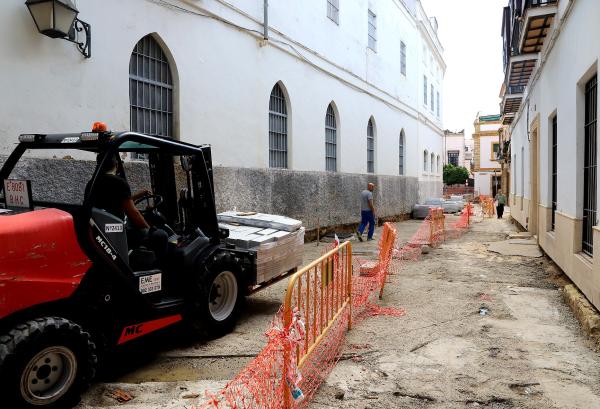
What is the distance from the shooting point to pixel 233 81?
10.6 metres

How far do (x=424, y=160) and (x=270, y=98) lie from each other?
17.8 metres

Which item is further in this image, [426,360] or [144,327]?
[426,360]

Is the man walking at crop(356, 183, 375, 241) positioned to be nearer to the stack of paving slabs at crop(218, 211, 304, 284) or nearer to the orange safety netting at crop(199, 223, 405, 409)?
the orange safety netting at crop(199, 223, 405, 409)

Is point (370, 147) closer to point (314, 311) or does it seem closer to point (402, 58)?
point (402, 58)

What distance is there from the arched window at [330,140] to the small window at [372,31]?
4.62m

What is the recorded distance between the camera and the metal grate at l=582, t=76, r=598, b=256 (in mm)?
6534

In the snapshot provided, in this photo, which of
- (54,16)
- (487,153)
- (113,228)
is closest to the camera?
(113,228)

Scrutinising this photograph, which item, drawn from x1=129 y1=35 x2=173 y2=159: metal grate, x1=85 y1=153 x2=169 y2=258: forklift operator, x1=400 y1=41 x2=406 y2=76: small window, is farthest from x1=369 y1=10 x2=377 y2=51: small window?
x1=85 y1=153 x2=169 y2=258: forklift operator

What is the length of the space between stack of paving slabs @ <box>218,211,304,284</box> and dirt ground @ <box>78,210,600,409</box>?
66 cm

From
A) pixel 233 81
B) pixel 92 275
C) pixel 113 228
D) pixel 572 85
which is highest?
pixel 233 81

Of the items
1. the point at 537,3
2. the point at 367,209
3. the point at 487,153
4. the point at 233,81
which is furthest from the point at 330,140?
the point at 487,153

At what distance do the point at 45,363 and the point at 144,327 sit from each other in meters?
1.00

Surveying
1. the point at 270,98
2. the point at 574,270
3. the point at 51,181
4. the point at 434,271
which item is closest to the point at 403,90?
the point at 270,98

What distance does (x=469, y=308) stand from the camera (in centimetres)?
662
